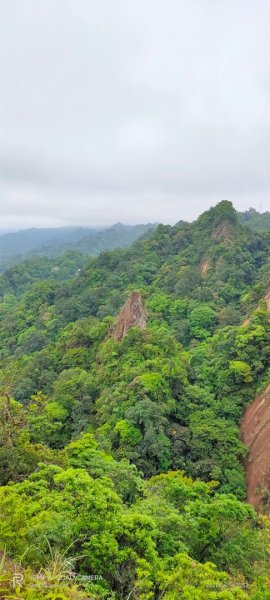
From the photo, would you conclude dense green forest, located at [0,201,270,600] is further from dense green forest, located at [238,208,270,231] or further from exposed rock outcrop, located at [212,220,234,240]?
dense green forest, located at [238,208,270,231]

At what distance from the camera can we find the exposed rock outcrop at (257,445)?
21094 millimetres

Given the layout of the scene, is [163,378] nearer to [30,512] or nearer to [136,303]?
[136,303]

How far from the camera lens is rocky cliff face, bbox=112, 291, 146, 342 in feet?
110

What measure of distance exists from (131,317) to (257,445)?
557 inches

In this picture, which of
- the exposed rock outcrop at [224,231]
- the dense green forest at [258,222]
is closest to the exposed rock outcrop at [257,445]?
the exposed rock outcrop at [224,231]

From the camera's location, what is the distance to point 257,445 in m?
23.9

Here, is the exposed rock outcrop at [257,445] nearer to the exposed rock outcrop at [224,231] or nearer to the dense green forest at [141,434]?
the dense green forest at [141,434]

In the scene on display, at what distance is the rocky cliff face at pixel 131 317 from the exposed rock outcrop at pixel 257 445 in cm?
1121

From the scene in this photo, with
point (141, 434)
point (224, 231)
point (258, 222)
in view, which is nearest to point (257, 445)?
point (141, 434)

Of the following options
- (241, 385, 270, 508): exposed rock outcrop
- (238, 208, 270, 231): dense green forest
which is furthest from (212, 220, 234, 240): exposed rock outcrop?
(241, 385, 270, 508): exposed rock outcrop

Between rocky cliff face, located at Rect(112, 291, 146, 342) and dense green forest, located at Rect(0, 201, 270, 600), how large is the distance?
3.39ft

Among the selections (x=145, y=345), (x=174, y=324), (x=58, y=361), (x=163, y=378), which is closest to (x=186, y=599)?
(x=163, y=378)

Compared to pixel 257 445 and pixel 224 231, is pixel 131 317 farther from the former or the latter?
pixel 224 231

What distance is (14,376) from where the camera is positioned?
36.2 m
